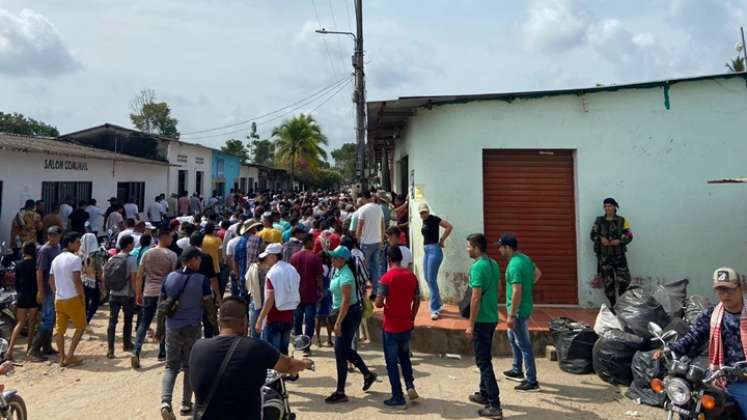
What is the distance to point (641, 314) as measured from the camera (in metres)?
5.17

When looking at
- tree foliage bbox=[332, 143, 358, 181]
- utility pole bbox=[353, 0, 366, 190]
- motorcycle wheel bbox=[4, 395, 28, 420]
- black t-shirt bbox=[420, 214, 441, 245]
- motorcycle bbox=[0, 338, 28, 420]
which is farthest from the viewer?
tree foliage bbox=[332, 143, 358, 181]

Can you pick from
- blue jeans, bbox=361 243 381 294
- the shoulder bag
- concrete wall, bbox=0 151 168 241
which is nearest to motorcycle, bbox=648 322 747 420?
the shoulder bag

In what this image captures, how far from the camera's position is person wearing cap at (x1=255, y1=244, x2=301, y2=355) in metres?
4.68

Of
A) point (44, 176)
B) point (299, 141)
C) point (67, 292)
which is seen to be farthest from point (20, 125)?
point (67, 292)

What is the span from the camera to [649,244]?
6.83 meters

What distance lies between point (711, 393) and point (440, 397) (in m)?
2.53

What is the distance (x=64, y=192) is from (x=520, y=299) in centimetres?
1458

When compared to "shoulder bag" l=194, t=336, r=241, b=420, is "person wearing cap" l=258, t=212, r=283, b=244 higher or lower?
higher

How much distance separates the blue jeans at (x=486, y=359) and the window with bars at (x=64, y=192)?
13.6 m

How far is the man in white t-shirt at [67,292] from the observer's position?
563 centimetres

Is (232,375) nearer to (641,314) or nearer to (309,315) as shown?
(309,315)

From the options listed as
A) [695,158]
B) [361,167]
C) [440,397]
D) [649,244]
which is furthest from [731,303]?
[361,167]

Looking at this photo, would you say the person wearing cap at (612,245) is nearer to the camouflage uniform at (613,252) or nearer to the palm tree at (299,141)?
the camouflage uniform at (613,252)

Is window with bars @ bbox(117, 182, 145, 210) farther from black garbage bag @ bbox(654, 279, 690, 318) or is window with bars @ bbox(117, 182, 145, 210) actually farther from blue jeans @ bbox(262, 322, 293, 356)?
black garbage bag @ bbox(654, 279, 690, 318)
